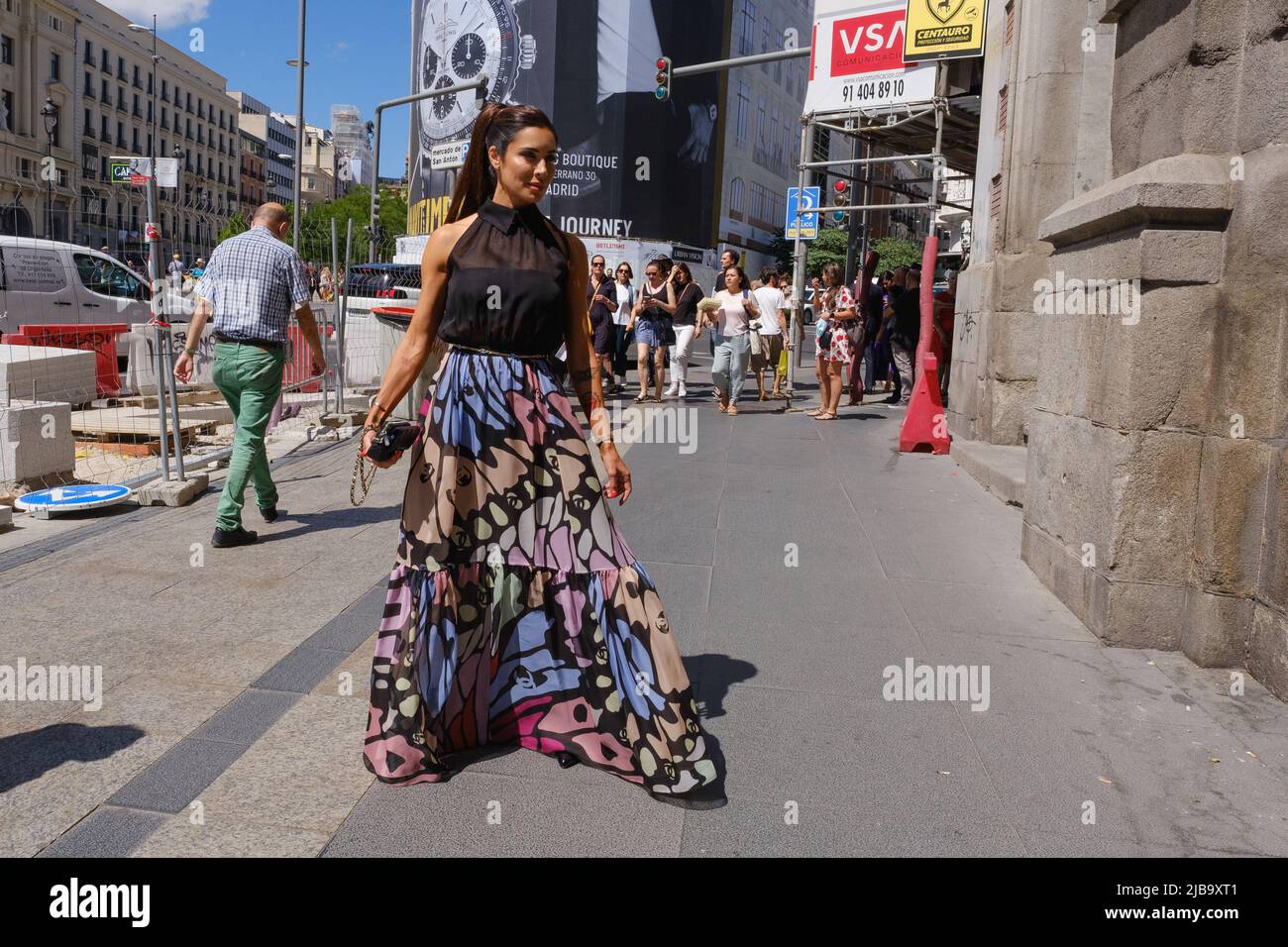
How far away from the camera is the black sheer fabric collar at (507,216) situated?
3.40 m

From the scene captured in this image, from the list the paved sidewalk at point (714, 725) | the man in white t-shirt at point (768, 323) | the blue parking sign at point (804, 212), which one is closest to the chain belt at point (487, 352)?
the paved sidewalk at point (714, 725)

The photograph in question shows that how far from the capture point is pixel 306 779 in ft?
10.8

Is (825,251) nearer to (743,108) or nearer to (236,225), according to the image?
(743,108)

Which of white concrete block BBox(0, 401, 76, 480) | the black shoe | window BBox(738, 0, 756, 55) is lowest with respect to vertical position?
the black shoe

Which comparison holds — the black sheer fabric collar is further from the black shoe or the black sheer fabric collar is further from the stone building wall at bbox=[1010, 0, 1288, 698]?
the black shoe

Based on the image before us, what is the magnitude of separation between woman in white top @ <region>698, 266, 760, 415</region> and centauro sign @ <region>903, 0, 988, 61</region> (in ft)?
22.2

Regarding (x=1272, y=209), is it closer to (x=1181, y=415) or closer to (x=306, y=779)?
(x=1181, y=415)

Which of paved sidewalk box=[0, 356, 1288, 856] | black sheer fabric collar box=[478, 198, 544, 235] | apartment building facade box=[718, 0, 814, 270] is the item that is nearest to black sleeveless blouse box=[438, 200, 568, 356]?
black sheer fabric collar box=[478, 198, 544, 235]

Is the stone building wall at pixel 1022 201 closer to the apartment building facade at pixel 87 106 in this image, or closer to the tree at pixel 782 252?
the apartment building facade at pixel 87 106

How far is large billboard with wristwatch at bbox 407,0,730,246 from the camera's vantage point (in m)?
A: 45.8

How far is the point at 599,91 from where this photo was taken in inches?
1807

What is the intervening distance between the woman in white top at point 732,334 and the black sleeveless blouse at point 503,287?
1019 centimetres

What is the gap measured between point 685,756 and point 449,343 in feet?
4.56

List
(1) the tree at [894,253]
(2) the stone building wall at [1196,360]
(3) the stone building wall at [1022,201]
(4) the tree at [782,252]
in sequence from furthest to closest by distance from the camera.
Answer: (1) the tree at [894,253] → (4) the tree at [782,252] → (3) the stone building wall at [1022,201] → (2) the stone building wall at [1196,360]
